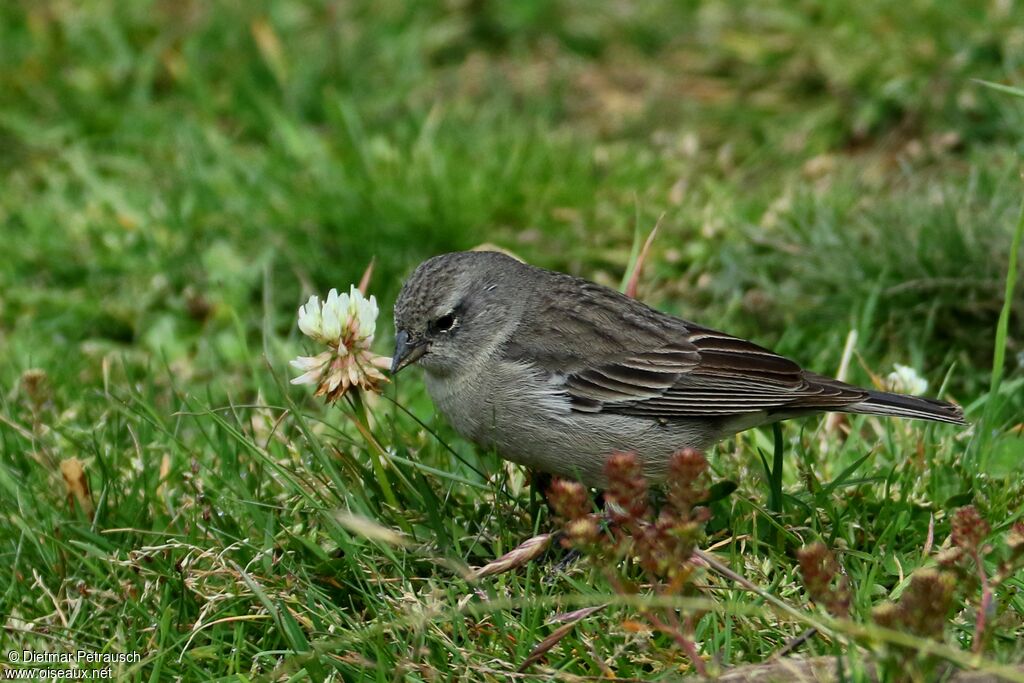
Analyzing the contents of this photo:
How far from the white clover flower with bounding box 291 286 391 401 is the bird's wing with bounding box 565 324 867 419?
96 centimetres

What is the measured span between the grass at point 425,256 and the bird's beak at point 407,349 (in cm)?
23

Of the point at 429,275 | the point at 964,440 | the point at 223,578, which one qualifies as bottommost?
the point at 964,440

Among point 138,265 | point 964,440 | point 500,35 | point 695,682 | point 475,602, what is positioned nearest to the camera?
point 695,682

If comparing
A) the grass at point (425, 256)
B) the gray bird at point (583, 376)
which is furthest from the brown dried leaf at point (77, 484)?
the gray bird at point (583, 376)

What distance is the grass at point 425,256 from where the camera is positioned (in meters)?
4.14

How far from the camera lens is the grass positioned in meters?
4.14

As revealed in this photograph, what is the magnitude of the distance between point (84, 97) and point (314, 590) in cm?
572

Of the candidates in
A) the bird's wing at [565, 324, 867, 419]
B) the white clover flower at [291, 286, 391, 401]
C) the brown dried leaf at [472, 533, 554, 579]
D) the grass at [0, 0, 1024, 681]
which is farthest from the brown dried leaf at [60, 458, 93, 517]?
the bird's wing at [565, 324, 867, 419]

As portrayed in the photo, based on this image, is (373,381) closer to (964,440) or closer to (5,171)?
(964,440)

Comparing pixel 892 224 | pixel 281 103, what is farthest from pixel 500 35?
pixel 892 224

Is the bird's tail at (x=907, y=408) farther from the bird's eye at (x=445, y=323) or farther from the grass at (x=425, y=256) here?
the bird's eye at (x=445, y=323)

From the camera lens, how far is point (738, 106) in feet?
28.4

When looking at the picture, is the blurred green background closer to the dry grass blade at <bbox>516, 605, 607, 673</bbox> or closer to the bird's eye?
the bird's eye

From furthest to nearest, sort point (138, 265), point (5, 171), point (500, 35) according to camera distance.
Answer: point (500, 35) → point (5, 171) → point (138, 265)
